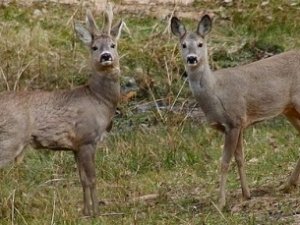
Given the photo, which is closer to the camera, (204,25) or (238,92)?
(238,92)

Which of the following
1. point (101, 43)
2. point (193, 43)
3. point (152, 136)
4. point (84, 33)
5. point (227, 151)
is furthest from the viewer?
point (152, 136)

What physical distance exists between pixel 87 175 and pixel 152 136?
94.9 inches

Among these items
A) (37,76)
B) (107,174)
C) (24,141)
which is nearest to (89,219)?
(24,141)

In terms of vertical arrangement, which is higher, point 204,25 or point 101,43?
point 204,25

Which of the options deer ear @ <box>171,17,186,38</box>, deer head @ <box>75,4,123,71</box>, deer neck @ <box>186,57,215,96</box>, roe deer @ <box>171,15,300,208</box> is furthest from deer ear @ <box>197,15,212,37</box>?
deer head @ <box>75,4,123,71</box>

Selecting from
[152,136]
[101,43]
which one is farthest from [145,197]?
[152,136]

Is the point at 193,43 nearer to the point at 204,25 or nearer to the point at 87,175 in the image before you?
the point at 204,25

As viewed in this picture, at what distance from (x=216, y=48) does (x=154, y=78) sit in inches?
44.4

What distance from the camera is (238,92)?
10.7 meters

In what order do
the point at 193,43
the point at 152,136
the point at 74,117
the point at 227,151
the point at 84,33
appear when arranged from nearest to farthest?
the point at 227,151 → the point at 74,117 → the point at 193,43 → the point at 84,33 → the point at 152,136

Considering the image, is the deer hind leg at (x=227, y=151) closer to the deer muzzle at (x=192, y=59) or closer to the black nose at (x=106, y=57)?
the deer muzzle at (x=192, y=59)

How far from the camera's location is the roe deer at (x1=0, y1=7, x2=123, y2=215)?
10.4 m

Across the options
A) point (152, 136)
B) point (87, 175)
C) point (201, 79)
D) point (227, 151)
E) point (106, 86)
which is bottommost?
point (152, 136)

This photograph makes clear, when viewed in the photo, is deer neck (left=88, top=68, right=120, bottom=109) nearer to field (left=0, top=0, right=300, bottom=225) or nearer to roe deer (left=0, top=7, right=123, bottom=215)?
roe deer (left=0, top=7, right=123, bottom=215)
